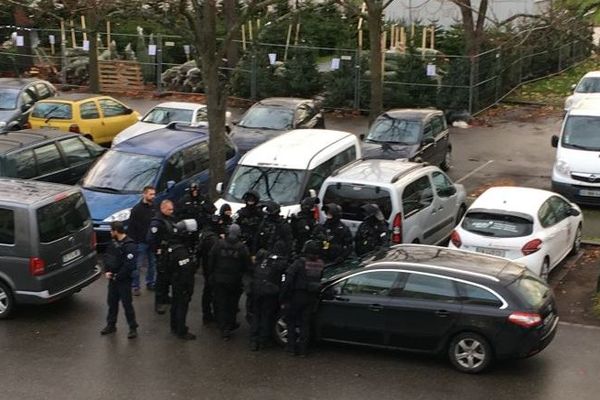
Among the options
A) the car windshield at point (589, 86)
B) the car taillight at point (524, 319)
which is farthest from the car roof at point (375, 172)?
the car windshield at point (589, 86)

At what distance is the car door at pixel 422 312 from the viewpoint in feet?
34.3

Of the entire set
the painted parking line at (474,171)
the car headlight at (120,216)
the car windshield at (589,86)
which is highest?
the car windshield at (589,86)

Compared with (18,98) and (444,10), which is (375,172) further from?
(444,10)

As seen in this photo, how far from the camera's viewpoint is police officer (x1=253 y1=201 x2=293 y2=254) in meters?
12.3

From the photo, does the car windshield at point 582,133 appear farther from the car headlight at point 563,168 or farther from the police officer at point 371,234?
the police officer at point 371,234

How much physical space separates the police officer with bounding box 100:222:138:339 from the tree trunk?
12072 mm

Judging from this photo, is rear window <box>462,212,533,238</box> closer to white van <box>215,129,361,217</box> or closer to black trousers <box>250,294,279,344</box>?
white van <box>215,129,361,217</box>

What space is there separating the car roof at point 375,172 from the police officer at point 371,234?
1.15 meters

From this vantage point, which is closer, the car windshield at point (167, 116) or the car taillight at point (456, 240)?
the car taillight at point (456, 240)

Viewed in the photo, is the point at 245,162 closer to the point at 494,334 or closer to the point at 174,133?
the point at 174,133

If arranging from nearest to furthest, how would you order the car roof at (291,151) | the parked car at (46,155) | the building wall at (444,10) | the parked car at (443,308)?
the parked car at (443,308), the car roof at (291,151), the parked car at (46,155), the building wall at (444,10)

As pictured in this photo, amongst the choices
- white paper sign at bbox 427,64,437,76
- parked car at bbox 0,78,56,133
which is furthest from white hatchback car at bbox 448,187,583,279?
white paper sign at bbox 427,64,437,76

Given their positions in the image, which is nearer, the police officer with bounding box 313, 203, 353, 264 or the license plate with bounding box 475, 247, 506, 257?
the police officer with bounding box 313, 203, 353, 264

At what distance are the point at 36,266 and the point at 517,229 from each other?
6791 mm
